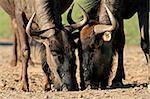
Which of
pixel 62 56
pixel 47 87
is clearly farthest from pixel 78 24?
pixel 47 87

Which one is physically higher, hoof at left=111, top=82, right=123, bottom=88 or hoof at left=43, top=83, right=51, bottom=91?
hoof at left=43, top=83, right=51, bottom=91

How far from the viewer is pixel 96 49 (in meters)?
12.5

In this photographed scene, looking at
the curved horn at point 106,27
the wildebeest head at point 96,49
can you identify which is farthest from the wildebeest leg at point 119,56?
the curved horn at point 106,27

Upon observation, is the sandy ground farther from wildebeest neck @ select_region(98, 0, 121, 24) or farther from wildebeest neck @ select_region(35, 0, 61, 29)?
wildebeest neck @ select_region(35, 0, 61, 29)

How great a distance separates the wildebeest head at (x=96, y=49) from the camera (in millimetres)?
12320

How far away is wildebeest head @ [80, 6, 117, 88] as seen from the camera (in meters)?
12.3

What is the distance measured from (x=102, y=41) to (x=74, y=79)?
3.48ft

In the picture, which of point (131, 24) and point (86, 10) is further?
point (131, 24)

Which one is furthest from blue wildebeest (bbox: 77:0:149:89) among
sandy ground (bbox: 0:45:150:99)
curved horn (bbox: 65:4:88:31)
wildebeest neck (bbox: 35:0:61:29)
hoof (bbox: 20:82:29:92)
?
hoof (bbox: 20:82:29:92)

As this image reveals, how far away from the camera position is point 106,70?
1281 centimetres

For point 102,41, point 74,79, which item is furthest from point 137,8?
point 74,79

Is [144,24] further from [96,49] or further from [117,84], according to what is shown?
[96,49]

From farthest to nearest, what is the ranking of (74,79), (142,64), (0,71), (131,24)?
(131,24) → (142,64) → (0,71) → (74,79)

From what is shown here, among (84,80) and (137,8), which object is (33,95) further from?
(137,8)
